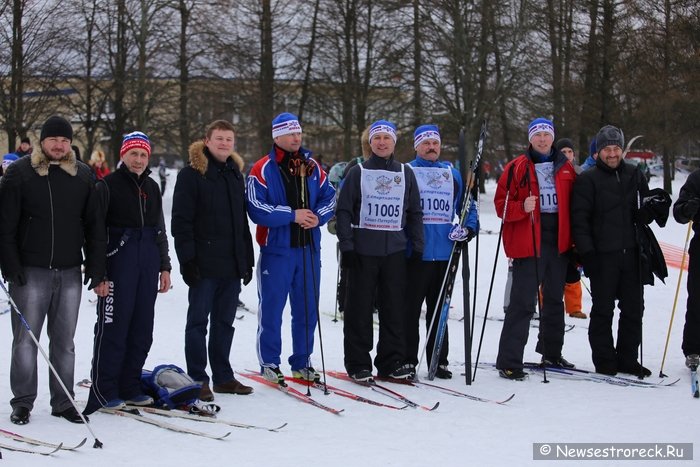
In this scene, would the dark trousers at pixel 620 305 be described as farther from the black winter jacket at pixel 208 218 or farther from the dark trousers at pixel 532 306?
the black winter jacket at pixel 208 218

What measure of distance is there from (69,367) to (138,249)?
87 centimetres

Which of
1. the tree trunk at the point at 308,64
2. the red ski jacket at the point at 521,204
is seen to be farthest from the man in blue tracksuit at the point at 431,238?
→ the tree trunk at the point at 308,64

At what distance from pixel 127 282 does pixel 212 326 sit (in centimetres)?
91

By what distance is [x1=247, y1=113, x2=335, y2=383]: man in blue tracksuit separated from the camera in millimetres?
6055

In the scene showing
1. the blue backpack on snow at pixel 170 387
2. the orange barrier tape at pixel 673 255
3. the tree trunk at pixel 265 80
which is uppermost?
the tree trunk at pixel 265 80

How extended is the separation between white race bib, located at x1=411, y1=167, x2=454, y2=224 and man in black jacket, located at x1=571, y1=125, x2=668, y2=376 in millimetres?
1031

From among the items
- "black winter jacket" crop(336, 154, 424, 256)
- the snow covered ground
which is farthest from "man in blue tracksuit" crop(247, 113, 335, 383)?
the snow covered ground

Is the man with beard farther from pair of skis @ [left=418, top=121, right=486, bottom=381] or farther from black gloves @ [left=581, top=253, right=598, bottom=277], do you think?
pair of skis @ [left=418, top=121, right=486, bottom=381]

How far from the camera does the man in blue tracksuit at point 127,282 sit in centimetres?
520

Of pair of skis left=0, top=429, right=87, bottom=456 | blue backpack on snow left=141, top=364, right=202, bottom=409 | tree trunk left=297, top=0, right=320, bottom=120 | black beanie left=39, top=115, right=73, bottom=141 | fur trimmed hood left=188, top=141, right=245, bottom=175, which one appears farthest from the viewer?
tree trunk left=297, top=0, right=320, bottom=120

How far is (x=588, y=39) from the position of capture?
2822 centimetres

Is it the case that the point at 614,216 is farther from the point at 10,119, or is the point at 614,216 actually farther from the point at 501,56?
the point at 501,56

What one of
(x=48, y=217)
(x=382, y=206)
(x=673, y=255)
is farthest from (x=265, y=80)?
(x=48, y=217)

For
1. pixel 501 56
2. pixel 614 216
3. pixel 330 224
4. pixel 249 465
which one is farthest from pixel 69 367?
pixel 501 56
